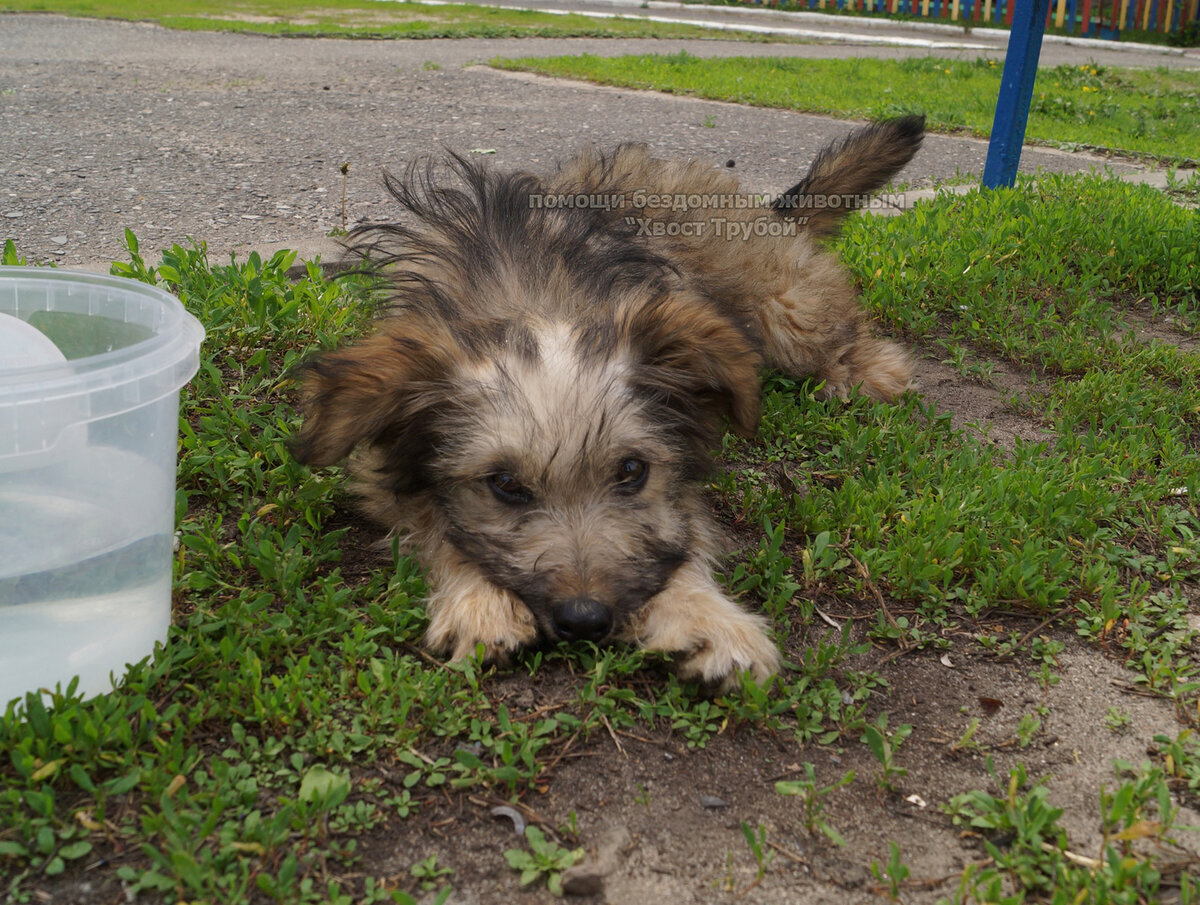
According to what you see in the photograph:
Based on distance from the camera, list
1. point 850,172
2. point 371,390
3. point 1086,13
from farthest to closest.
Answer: point 1086,13
point 850,172
point 371,390

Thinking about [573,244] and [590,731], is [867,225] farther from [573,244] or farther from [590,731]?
[590,731]

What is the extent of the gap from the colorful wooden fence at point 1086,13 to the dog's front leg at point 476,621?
75.8ft

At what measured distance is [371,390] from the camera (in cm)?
286

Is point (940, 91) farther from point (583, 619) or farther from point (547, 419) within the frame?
point (583, 619)

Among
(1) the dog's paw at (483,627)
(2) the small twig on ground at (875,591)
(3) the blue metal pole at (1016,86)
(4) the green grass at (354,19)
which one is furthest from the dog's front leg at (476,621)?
(4) the green grass at (354,19)

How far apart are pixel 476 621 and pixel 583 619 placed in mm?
283

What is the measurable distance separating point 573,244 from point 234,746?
6.07 ft

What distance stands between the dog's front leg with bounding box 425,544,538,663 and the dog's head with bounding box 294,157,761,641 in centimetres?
4

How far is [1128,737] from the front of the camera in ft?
8.22

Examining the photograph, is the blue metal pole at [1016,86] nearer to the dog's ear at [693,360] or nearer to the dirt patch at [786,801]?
the dog's ear at [693,360]

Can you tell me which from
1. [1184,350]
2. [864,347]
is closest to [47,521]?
[864,347]

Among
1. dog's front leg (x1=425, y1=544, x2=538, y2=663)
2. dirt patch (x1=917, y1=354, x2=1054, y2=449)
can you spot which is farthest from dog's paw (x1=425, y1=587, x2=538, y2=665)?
dirt patch (x1=917, y1=354, x2=1054, y2=449)

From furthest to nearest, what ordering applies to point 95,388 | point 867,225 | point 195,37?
1. point 195,37
2. point 867,225
3. point 95,388

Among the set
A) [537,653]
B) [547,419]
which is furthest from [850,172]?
[537,653]
